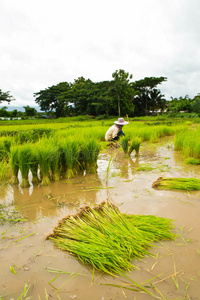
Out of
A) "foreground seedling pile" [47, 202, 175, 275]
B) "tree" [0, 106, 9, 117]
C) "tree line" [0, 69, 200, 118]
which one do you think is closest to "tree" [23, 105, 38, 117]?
"tree line" [0, 69, 200, 118]

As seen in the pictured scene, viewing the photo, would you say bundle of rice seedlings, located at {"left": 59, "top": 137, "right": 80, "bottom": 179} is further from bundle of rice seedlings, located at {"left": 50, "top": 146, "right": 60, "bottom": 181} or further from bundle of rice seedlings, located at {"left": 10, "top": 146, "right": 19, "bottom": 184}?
bundle of rice seedlings, located at {"left": 10, "top": 146, "right": 19, "bottom": 184}

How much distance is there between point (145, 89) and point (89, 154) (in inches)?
1101

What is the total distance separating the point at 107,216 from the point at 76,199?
787 millimetres

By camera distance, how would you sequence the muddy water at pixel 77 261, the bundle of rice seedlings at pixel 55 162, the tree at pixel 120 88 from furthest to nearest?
the tree at pixel 120 88 < the bundle of rice seedlings at pixel 55 162 < the muddy water at pixel 77 261

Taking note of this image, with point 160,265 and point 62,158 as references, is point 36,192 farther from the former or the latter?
point 160,265

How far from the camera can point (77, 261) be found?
138 cm

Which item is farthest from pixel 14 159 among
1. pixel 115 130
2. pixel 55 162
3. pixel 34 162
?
pixel 115 130

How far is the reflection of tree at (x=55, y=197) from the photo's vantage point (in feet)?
7.05

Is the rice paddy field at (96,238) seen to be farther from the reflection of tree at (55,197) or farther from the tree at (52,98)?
the tree at (52,98)

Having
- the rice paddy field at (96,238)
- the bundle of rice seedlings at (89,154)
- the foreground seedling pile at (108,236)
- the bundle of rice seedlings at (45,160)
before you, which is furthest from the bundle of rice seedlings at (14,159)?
the foreground seedling pile at (108,236)

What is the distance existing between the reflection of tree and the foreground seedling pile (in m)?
0.47

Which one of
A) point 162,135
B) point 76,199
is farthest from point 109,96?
point 76,199

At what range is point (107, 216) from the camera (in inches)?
68.2

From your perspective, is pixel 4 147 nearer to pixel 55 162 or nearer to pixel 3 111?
pixel 55 162
